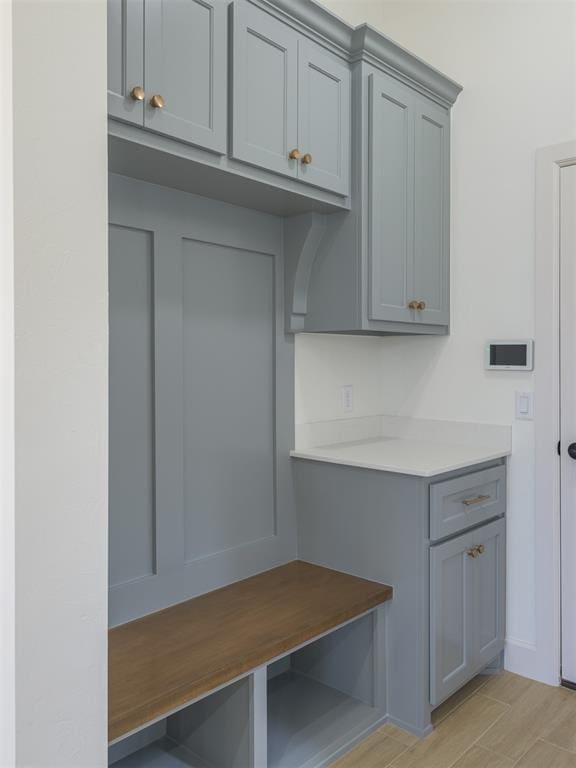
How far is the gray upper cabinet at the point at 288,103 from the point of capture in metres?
1.82

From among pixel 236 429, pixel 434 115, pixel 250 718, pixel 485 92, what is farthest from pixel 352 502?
pixel 485 92

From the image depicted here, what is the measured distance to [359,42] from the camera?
216 cm

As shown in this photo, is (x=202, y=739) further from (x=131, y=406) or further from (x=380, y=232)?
(x=380, y=232)

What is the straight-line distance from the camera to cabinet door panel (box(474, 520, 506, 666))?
7.84 feet

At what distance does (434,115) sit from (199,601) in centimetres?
215

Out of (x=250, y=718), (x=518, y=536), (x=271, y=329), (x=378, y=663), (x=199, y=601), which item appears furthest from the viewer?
(x=518, y=536)

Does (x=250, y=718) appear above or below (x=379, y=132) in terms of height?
below

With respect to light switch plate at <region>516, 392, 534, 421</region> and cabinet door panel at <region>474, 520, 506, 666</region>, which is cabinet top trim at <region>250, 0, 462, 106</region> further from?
cabinet door panel at <region>474, 520, 506, 666</region>

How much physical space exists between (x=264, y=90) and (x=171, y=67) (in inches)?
13.9

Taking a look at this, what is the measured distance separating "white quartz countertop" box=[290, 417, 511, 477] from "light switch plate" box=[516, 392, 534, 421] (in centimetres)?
9

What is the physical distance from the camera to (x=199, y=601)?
6.77 feet

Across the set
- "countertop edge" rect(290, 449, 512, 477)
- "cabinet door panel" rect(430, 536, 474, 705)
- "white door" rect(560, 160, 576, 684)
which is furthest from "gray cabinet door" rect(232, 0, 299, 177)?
"cabinet door panel" rect(430, 536, 474, 705)

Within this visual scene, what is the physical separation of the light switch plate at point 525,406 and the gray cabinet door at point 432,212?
46 centimetres

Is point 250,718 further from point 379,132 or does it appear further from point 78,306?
point 379,132
